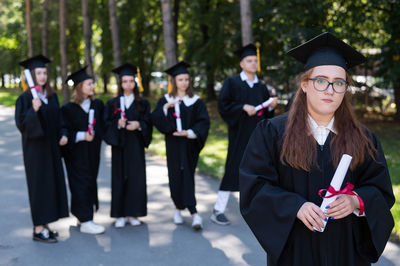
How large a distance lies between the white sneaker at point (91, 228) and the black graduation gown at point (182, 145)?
1.02 m

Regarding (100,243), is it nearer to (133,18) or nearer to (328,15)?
(328,15)

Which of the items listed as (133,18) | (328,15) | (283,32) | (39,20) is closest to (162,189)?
(283,32)

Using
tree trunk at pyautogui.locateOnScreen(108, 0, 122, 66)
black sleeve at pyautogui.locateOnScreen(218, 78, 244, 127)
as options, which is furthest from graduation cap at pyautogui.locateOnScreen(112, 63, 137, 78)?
tree trunk at pyautogui.locateOnScreen(108, 0, 122, 66)

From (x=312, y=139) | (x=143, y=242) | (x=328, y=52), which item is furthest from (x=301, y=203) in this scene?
(x=143, y=242)

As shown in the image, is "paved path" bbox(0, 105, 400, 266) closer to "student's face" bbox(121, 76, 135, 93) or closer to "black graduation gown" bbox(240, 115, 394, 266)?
"student's face" bbox(121, 76, 135, 93)

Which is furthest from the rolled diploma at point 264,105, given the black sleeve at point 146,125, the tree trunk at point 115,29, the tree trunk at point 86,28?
the tree trunk at point 86,28

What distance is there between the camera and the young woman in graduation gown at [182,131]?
580 centimetres

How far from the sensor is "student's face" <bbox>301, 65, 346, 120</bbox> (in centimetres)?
254

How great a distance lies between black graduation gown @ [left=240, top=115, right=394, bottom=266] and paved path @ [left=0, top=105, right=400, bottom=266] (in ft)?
6.87

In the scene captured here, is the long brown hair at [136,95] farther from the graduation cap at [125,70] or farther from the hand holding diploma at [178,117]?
the hand holding diploma at [178,117]

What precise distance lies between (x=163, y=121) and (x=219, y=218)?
4.94 ft

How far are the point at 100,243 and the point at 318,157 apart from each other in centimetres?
347

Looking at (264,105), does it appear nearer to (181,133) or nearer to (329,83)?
(181,133)

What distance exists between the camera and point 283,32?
13664 millimetres
